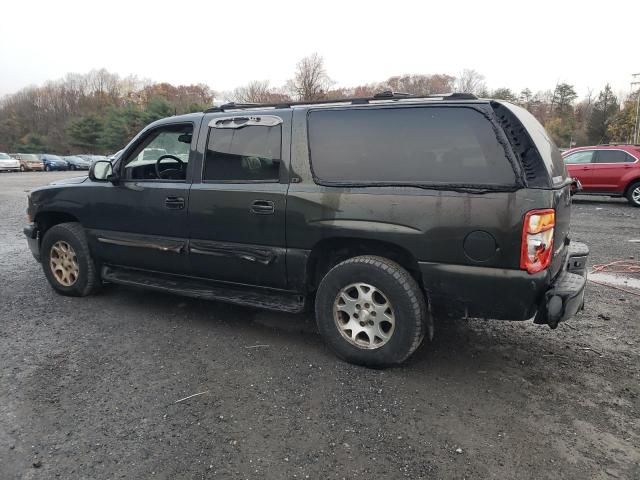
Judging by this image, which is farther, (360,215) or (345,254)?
(345,254)

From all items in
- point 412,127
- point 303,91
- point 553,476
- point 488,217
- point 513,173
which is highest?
point 303,91

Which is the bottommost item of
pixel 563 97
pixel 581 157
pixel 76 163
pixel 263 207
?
pixel 263 207

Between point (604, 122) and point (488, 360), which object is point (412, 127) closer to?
point (488, 360)

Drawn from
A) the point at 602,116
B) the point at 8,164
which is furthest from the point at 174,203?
the point at 602,116

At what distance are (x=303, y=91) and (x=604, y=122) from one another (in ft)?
102

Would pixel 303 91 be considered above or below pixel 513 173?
above

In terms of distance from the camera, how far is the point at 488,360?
11.7 ft

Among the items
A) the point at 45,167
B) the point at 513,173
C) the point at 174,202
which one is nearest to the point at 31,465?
the point at 174,202

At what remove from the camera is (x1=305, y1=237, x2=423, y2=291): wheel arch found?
11.0 feet

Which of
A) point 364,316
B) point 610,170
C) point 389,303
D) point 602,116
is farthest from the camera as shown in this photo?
point 602,116

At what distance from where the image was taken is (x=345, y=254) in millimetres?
3652

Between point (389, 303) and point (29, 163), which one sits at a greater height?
point (29, 163)

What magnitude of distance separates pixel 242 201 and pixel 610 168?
504 inches

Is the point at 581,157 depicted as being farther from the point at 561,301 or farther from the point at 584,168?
the point at 561,301
